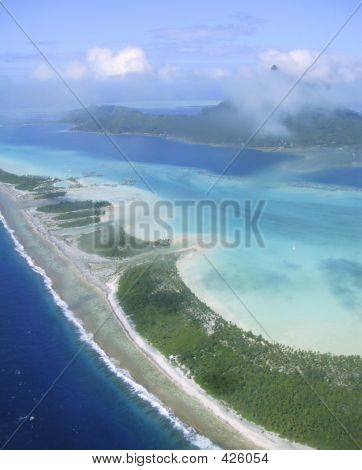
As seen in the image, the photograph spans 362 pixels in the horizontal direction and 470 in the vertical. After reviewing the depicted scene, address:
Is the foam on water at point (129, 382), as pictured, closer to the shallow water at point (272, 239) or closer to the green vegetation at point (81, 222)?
the shallow water at point (272, 239)

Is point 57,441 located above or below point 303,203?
below

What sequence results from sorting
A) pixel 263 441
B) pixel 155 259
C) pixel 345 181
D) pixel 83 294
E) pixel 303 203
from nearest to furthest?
pixel 263 441 → pixel 83 294 → pixel 155 259 → pixel 303 203 → pixel 345 181

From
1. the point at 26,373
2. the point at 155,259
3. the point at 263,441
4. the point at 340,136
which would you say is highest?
the point at 340,136

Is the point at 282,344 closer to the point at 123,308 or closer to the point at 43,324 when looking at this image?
the point at 123,308

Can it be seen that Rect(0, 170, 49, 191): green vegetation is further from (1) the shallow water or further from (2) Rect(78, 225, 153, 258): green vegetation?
(2) Rect(78, 225, 153, 258): green vegetation

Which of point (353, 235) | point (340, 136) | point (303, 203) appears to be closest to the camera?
point (353, 235)

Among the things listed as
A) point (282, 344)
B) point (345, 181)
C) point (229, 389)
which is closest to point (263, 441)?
point (229, 389)

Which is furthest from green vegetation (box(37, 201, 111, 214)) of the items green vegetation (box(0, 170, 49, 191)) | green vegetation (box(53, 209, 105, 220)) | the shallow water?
green vegetation (box(0, 170, 49, 191))

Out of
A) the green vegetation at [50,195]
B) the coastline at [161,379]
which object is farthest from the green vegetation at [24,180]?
the coastline at [161,379]
